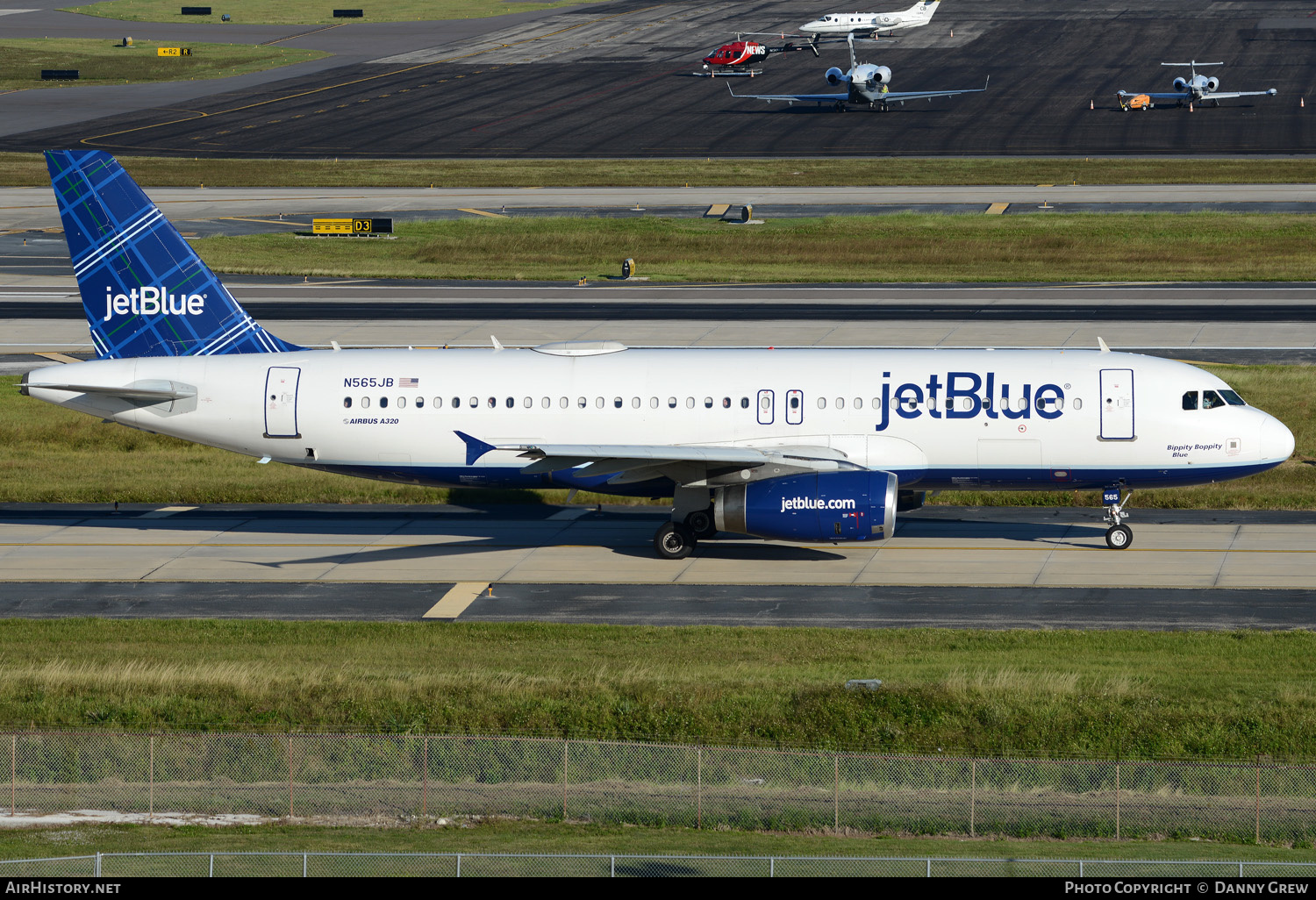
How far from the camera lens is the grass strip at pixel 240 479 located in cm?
4816

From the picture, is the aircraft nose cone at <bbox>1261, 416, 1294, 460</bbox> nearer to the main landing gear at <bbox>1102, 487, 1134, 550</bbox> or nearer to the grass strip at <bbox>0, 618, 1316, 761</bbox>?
the main landing gear at <bbox>1102, 487, 1134, 550</bbox>

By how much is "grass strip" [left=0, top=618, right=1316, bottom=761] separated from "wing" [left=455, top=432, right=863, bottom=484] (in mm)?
5175

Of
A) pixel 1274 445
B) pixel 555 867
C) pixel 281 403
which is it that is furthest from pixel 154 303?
pixel 1274 445

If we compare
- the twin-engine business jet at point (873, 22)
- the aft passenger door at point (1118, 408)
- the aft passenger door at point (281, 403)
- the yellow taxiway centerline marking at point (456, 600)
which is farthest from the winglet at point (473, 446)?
the twin-engine business jet at point (873, 22)

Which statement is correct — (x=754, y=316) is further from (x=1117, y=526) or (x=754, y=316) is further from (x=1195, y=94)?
(x=1195, y=94)

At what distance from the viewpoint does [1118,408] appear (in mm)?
40188

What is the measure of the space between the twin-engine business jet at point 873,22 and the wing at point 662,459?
5024 inches

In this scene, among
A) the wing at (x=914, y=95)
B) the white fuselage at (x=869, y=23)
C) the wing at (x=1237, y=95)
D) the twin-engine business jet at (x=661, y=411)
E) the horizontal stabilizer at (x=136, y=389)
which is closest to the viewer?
the twin-engine business jet at (x=661, y=411)

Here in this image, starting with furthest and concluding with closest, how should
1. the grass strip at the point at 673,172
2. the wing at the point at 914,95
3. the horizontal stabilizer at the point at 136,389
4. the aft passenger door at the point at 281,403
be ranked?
the wing at the point at 914,95, the grass strip at the point at 673,172, the aft passenger door at the point at 281,403, the horizontal stabilizer at the point at 136,389

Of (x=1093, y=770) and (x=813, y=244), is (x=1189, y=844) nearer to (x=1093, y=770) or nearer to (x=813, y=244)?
(x=1093, y=770)

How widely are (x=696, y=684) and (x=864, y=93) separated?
109165 millimetres

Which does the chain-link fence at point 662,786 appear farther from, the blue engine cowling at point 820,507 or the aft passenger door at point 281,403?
the aft passenger door at point 281,403

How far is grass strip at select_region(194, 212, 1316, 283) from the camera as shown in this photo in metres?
83.6

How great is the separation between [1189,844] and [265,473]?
116 feet
